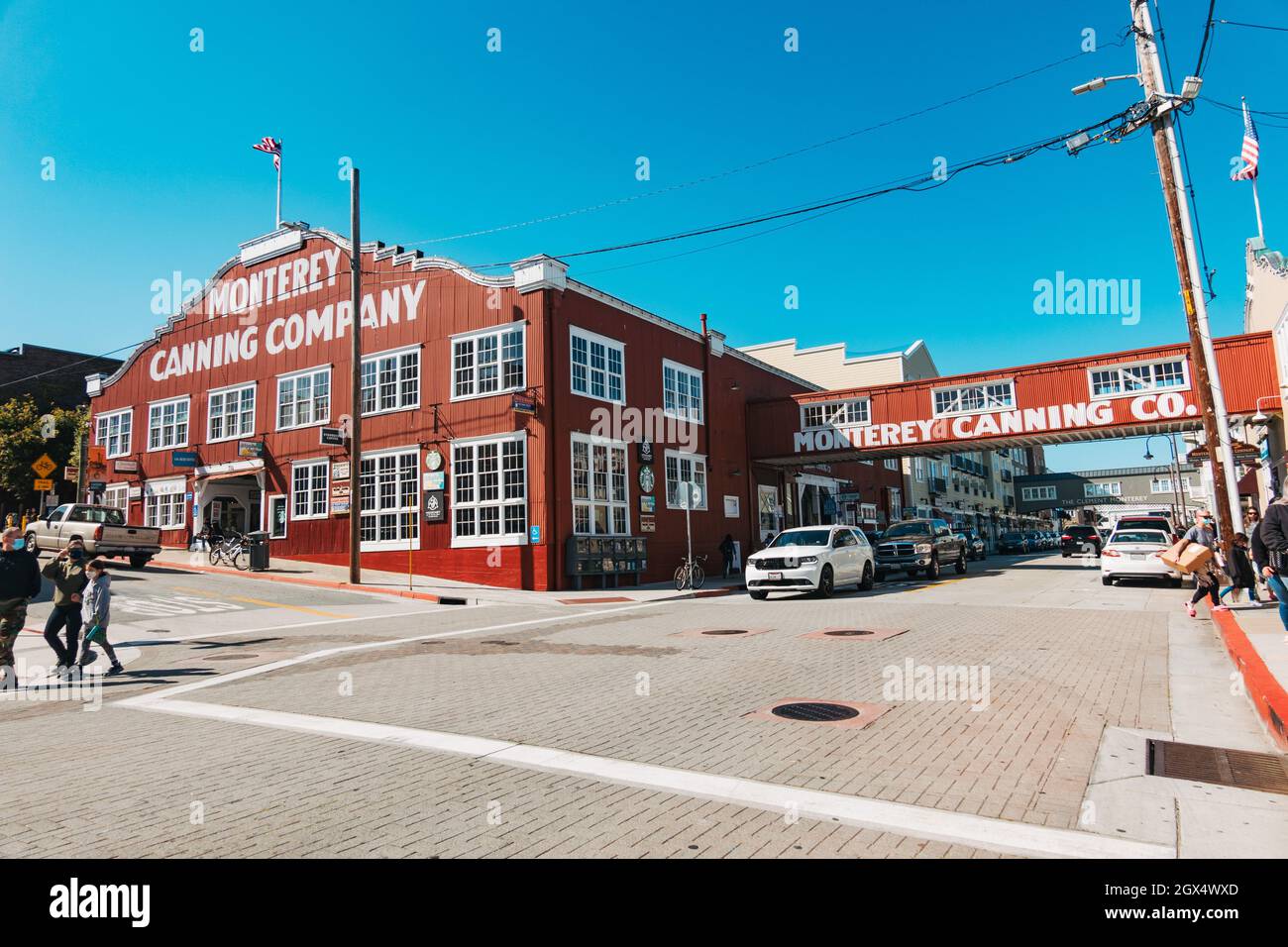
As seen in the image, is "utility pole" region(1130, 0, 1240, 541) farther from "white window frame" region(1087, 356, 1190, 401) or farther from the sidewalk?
the sidewalk

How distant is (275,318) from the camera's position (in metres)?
30.9

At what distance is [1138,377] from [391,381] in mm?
25560

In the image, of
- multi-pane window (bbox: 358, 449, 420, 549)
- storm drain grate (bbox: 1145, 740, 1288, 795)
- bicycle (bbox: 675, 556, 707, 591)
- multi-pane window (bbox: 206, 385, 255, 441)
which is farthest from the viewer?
multi-pane window (bbox: 206, 385, 255, 441)

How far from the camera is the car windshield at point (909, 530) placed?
26547mm

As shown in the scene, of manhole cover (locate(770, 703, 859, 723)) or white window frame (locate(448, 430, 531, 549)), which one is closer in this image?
manhole cover (locate(770, 703, 859, 723))

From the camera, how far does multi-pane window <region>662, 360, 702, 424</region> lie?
2891 centimetres

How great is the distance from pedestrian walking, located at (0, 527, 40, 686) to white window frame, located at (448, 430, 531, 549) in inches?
535

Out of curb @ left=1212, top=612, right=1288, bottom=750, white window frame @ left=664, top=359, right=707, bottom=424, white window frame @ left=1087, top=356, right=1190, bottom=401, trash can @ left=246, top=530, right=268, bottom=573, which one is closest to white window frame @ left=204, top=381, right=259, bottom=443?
trash can @ left=246, top=530, right=268, bottom=573

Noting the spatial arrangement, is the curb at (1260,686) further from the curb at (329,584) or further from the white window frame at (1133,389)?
the white window frame at (1133,389)

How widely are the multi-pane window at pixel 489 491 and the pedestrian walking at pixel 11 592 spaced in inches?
535

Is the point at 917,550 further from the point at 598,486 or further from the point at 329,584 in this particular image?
the point at 329,584
